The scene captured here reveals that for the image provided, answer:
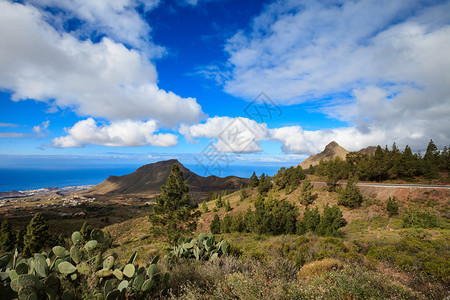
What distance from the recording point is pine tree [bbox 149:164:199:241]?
18.6 m

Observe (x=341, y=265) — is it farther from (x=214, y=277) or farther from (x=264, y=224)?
(x=264, y=224)

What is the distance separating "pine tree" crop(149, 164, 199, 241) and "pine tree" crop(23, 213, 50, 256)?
24.3 metres

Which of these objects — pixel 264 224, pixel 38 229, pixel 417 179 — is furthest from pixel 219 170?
pixel 417 179

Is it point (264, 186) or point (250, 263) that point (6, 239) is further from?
point (264, 186)

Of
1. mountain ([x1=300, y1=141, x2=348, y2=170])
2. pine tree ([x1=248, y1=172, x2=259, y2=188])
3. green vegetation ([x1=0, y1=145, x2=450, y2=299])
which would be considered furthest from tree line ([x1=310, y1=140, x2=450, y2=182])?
mountain ([x1=300, y1=141, x2=348, y2=170])

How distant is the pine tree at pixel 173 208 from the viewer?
61.1 ft

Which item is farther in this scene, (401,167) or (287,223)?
(401,167)

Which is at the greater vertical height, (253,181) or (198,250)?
(198,250)

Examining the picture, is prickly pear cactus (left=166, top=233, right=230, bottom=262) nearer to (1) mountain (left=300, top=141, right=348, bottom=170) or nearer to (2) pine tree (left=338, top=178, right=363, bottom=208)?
(2) pine tree (left=338, top=178, right=363, bottom=208)

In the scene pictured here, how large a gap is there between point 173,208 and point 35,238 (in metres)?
26.7

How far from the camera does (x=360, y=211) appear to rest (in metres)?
31.4

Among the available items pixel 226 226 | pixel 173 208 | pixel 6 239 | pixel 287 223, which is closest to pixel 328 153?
pixel 287 223

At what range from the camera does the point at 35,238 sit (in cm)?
2792

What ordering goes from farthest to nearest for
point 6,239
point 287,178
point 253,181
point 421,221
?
point 253,181 < point 287,178 < point 6,239 < point 421,221
